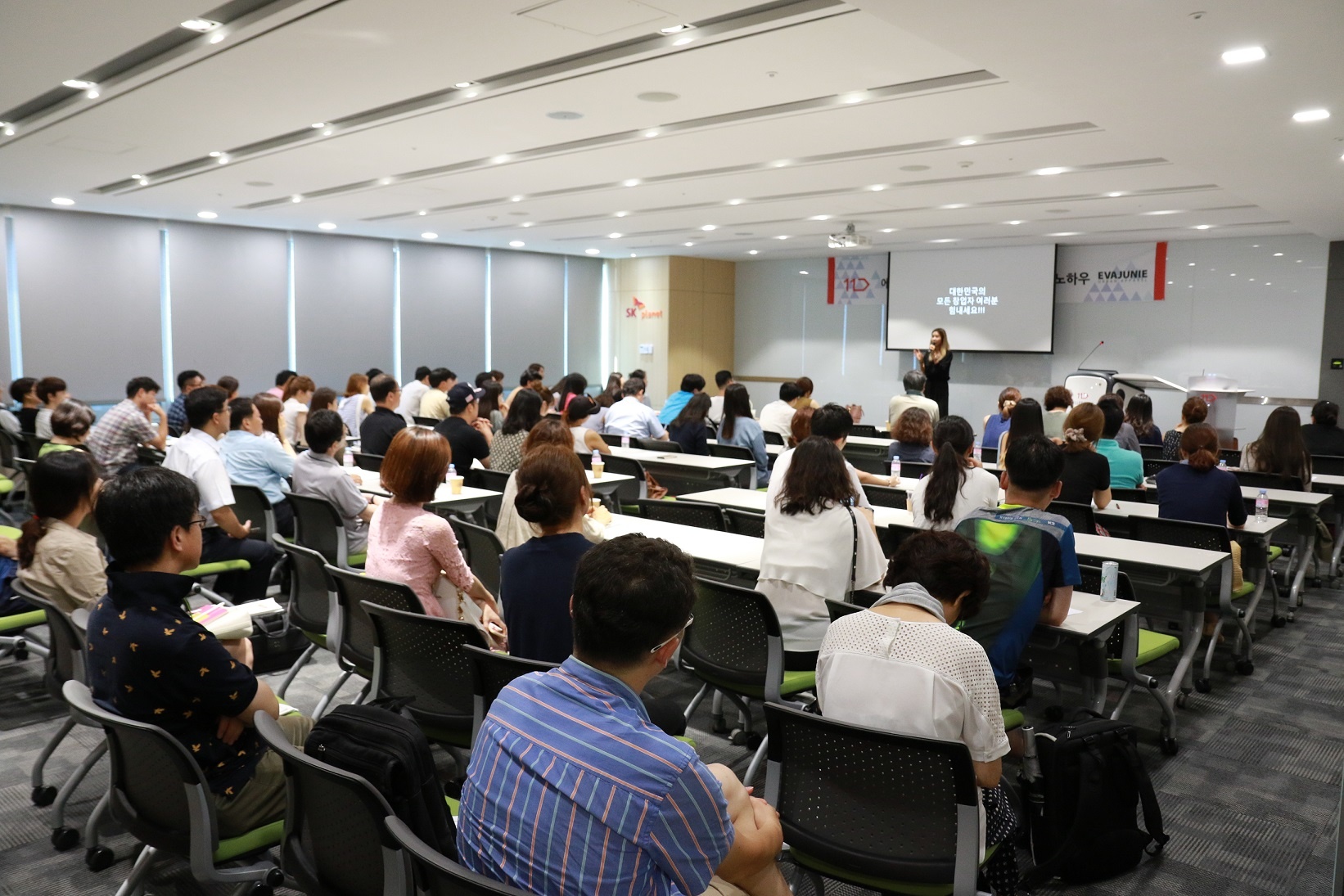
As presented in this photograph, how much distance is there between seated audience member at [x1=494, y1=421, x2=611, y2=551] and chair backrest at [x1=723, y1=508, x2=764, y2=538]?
735mm

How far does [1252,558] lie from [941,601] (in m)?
3.78

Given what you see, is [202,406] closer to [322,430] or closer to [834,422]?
[322,430]

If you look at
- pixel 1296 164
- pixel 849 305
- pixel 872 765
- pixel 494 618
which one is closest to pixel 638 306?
pixel 849 305

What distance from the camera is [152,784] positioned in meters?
2.32

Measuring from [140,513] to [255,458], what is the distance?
387cm

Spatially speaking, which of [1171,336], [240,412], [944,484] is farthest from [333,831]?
[1171,336]

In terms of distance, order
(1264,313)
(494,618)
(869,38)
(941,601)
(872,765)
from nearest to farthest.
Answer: (872,765) < (941,601) < (494,618) < (869,38) < (1264,313)

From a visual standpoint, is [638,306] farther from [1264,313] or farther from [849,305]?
[1264,313]

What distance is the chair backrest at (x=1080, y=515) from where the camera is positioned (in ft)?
17.0

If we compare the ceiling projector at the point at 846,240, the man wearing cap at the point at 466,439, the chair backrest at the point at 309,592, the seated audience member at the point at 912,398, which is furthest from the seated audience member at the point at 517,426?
the ceiling projector at the point at 846,240

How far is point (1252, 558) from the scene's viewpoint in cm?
541

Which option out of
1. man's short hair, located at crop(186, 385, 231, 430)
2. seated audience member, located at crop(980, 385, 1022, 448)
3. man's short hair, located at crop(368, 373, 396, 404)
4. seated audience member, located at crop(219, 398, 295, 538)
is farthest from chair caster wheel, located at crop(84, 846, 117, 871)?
seated audience member, located at crop(980, 385, 1022, 448)

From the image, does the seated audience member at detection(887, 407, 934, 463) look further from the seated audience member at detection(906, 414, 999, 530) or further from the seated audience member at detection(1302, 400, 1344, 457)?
the seated audience member at detection(1302, 400, 1344, 457)

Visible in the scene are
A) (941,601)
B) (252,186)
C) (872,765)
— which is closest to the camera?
(872,765)
